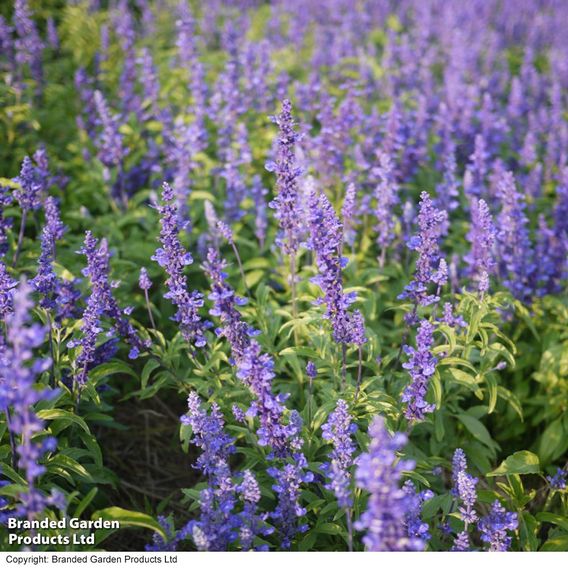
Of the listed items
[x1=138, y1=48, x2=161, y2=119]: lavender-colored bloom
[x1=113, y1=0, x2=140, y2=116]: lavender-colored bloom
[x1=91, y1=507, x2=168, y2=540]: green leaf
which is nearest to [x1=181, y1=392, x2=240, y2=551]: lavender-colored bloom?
[x1=91, y1=507, x2=168, y2=540]: green leaf

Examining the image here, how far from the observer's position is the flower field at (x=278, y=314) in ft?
11.8

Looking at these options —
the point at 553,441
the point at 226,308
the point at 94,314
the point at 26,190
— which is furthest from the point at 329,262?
the point at 553,441

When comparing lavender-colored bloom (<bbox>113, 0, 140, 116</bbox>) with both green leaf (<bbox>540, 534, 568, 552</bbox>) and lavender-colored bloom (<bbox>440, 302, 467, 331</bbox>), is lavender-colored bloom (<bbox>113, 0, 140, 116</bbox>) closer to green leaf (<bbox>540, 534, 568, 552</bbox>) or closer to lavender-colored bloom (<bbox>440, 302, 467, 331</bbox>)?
lavender-colored bloom (<bbox>440, 302, 467, 331</bbox>)

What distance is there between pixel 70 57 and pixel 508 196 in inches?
290

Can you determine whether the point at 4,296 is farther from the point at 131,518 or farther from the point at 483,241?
the point at 483,241

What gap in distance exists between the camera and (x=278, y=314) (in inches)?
199

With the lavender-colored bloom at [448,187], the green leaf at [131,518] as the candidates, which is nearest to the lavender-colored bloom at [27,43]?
the lavender-colored bloom at [448,187]

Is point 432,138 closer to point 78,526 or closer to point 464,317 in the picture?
point 464,317

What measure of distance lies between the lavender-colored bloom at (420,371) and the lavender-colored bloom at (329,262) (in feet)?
1.37

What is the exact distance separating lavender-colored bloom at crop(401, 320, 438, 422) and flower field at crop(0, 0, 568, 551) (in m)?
0.02

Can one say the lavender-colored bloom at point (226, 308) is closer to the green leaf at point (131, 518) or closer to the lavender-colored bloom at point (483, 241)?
the green leaf at point (131, 518)

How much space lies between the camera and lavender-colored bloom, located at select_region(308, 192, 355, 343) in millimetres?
3822

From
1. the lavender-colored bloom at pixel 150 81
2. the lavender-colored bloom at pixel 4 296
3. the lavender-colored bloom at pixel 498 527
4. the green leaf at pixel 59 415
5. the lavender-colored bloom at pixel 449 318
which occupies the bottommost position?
the lavender-colored bloom at pixel 498 527

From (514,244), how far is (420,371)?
92.0 inches
